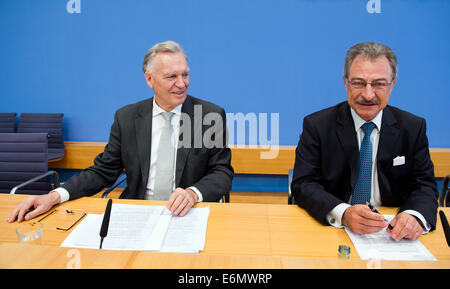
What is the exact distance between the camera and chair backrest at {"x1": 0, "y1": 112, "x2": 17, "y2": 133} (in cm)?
403

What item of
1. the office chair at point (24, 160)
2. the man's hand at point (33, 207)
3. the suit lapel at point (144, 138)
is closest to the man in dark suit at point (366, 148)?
the suit lapel at point (144, 138)

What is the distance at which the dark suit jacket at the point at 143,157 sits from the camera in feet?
6.24

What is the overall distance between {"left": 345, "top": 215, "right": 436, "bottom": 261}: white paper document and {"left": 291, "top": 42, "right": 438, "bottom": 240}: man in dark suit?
27 cm

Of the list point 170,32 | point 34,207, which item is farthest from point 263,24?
point 34,207

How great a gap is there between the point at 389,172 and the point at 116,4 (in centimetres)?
367

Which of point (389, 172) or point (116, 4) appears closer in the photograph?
point (389, 172)

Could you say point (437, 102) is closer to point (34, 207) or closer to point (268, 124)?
point (268, 124)

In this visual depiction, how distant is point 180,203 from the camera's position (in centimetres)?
139

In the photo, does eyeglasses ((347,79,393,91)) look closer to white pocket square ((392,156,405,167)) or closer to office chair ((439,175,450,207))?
white pocket square ((392,156,405,167))

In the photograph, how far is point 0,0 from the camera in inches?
155

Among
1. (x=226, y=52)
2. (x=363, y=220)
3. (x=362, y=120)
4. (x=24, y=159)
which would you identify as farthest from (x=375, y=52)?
(x=24, y=159)

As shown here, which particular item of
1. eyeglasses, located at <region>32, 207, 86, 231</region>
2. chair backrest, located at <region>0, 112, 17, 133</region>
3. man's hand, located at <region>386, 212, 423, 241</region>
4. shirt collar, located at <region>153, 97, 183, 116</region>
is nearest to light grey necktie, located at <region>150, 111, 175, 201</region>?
shirt collar, located at <region>153, 97, 183, 116</region>

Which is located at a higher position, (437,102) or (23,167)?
(437,102)

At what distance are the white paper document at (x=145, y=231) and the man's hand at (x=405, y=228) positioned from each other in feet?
2.53
